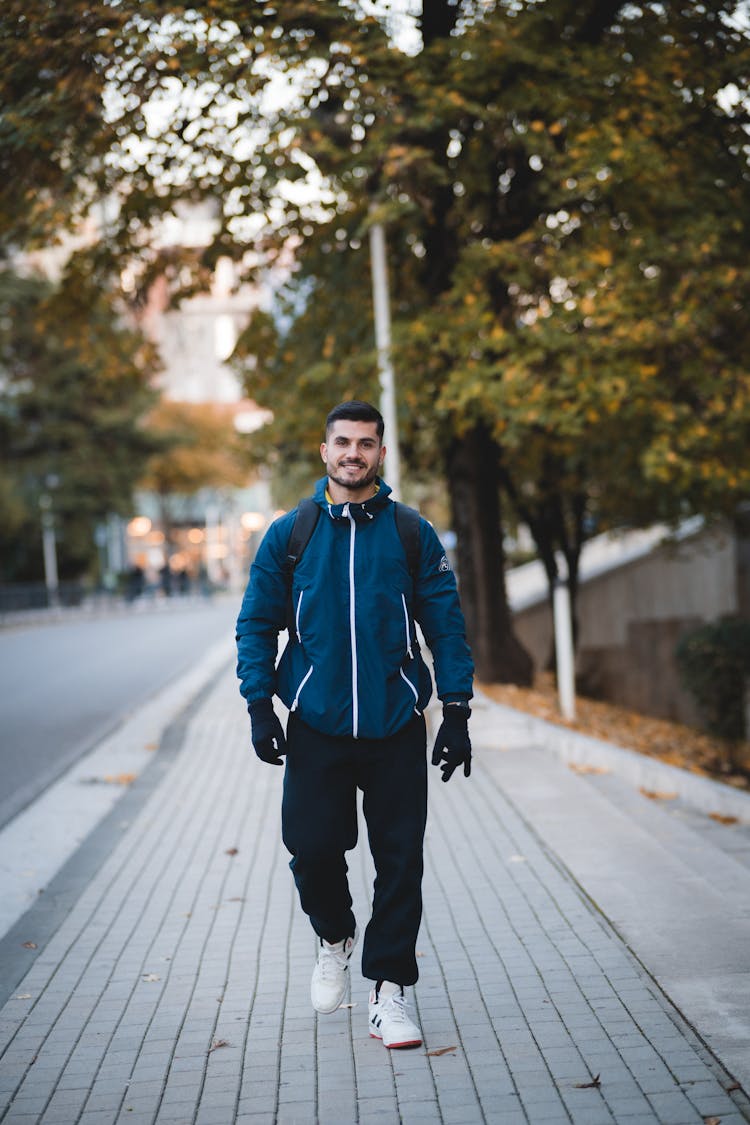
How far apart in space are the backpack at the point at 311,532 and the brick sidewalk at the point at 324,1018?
149 cm

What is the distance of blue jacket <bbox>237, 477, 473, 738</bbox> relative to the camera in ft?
13.0

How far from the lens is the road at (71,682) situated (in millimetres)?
10438

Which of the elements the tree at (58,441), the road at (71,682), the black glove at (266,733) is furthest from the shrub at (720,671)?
the tree at (58,441)

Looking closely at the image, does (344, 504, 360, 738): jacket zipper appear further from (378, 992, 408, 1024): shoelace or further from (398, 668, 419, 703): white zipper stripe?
(378, 992, 408, 1024): shoelace

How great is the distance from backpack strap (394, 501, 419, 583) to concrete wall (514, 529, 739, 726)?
39.2 feet

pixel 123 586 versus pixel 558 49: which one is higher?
pixel 558 49

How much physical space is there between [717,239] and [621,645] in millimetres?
8325

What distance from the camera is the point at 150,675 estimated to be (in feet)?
59.7

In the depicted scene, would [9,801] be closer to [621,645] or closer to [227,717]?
[227,717]

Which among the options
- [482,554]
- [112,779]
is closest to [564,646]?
[482,554]

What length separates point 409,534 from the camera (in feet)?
13.4

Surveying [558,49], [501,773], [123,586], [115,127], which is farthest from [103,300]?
[123,586]

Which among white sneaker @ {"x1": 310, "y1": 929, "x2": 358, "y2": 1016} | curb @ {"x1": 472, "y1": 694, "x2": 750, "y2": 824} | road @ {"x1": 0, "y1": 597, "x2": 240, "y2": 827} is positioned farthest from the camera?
road @ {"x1": 0, "y1": 597, "x2": 240, "y2": 827}

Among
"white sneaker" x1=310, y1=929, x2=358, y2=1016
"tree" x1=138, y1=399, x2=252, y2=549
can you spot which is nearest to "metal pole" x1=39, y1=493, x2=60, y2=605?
"tree" x1=138, y1=399, x2=252, y2=549
